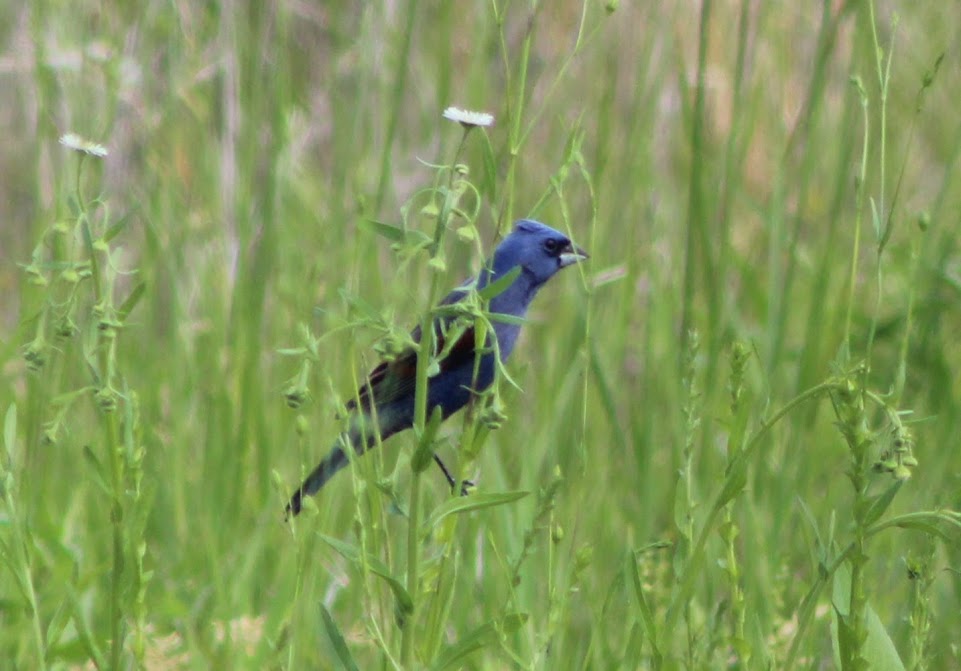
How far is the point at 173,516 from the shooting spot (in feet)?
8.74

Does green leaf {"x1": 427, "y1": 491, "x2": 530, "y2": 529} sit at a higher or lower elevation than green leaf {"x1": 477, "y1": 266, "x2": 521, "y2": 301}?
lower

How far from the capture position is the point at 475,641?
4.37 feet

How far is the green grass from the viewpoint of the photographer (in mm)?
1428

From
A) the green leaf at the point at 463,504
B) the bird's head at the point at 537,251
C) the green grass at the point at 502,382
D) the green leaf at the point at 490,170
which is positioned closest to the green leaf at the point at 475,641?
the green grass at the point at 502,382

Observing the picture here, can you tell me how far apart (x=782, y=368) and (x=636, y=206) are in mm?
458

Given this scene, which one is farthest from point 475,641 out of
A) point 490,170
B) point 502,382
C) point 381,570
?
point 502,382

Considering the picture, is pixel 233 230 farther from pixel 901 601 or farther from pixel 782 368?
pixel 901 601

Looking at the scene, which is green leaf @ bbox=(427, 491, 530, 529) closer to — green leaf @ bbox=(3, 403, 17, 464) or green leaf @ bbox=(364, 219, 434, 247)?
green leaf @ bbox=(364, 219, 434, 247)

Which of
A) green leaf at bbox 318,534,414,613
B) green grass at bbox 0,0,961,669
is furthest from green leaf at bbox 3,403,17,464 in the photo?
green leaf at bbox 318,534,414,613

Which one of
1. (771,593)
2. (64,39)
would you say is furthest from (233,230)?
(771,593)

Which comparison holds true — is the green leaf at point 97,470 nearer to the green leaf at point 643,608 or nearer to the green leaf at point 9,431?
the green leaf at point 9,431

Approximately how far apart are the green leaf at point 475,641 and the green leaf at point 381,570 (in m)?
0.06

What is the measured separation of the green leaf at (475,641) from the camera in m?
1.32

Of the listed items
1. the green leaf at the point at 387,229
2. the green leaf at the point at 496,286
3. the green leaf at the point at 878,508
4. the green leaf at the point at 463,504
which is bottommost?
the green leaf at the point at 463,504
